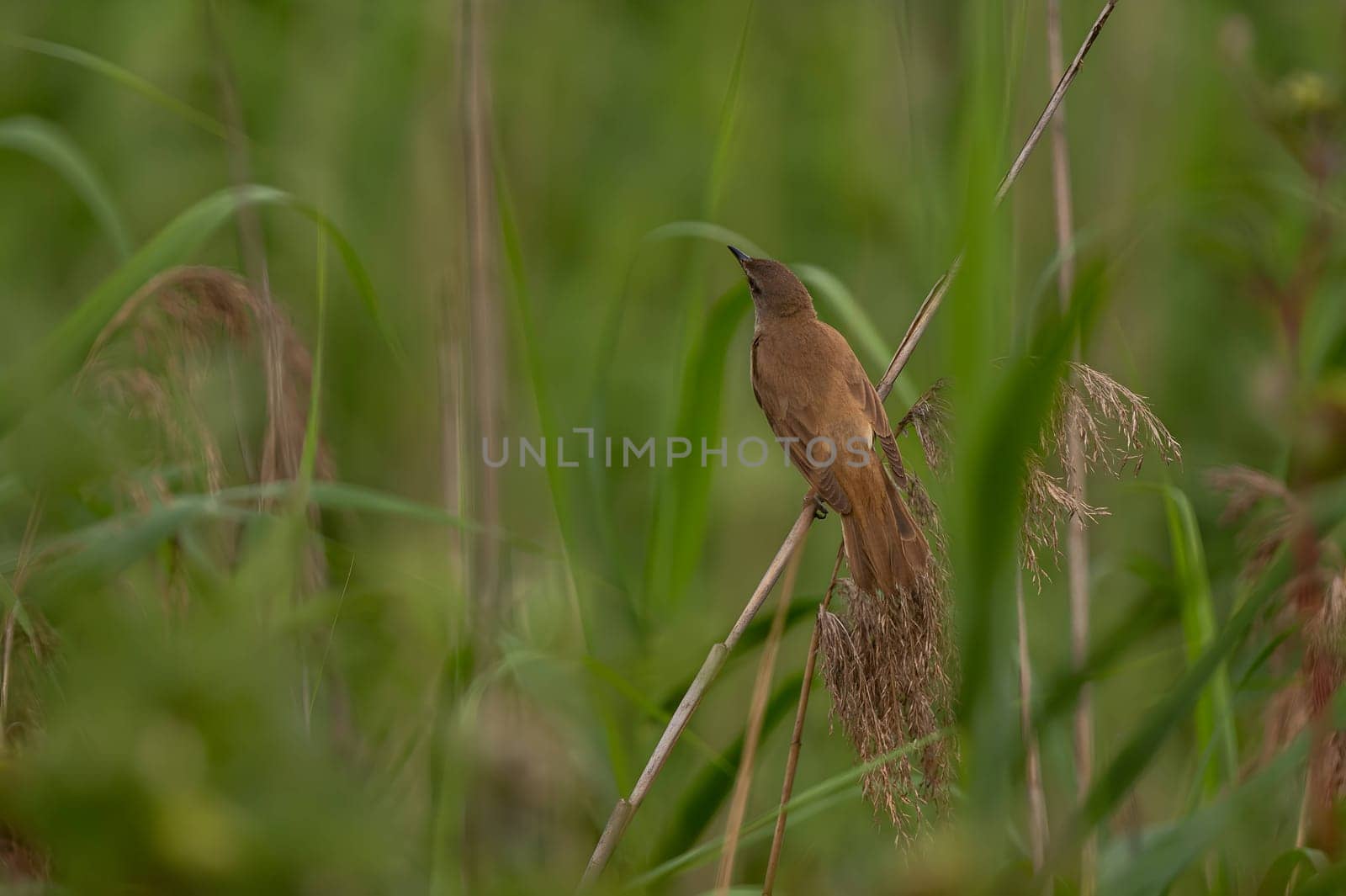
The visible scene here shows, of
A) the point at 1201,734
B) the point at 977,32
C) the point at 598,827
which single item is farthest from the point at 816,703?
the point at 977,32

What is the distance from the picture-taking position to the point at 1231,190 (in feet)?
7.45

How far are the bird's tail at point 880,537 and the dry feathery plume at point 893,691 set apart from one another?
9cm

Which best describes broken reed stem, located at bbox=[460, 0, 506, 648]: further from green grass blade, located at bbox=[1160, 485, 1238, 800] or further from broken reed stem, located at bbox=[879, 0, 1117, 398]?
green grass blade, located at bbox=[1160, 485, 1238, 800]

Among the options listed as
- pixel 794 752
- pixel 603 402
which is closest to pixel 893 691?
pixel 794 752

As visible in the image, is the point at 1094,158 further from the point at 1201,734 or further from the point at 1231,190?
the point at 1201,734

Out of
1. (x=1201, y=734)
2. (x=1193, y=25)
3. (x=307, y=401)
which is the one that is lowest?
(x=1201, y=734)

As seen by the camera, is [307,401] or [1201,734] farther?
[307,401]

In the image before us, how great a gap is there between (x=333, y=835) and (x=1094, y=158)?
3.82 m

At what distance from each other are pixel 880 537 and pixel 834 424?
0.49 m

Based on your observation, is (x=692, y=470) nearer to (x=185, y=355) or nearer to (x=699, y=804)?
(x=699, y=804)

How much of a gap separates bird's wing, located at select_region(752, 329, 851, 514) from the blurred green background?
22 cm

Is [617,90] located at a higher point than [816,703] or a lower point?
higher

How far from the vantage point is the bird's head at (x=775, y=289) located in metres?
2.97

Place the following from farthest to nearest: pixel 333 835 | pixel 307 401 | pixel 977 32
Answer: pixel 307 401 < pixel 977 32 < pixel 333 835
